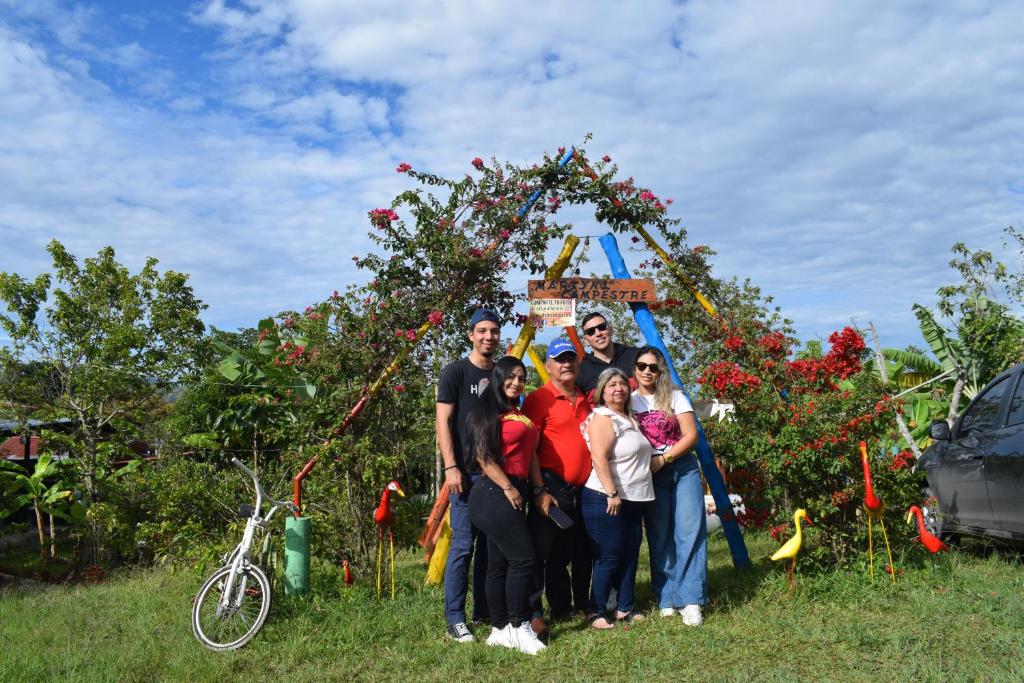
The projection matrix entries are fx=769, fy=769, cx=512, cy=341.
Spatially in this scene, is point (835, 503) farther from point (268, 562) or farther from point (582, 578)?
point (268, 562)

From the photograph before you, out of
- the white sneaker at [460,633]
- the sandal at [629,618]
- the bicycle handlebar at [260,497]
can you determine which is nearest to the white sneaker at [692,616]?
the sandal at [629,618]

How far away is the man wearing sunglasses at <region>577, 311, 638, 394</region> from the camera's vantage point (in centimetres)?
515

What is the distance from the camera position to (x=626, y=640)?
14.6 ft

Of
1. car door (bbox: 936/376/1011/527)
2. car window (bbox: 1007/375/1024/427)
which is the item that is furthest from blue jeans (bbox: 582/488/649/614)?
car window (bbox: 1007/375/1024/427)

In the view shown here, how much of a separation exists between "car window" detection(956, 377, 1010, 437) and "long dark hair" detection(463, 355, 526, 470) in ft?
12.6

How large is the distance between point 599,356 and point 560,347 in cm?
50

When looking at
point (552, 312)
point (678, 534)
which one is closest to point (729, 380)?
point (678, 534)

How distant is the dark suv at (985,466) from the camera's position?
17.2ft

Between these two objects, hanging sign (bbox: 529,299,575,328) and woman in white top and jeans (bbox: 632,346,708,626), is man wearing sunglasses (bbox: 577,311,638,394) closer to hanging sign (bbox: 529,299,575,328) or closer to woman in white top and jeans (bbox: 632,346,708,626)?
woman in white top and jeans (bbox: 632,346,708,626)

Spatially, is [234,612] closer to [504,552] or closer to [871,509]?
[504,552]

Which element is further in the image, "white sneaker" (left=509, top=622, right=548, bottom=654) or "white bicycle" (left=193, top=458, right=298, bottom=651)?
"white bicycle" (left=193, top=458, right=298, bottom=651)

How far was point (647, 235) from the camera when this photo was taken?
6.93 m

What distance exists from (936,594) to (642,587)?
1.94 m

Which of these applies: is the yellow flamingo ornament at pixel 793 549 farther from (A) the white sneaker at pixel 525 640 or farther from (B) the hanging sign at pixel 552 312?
Answer: (B) the hanging sign at pixel 552 312
